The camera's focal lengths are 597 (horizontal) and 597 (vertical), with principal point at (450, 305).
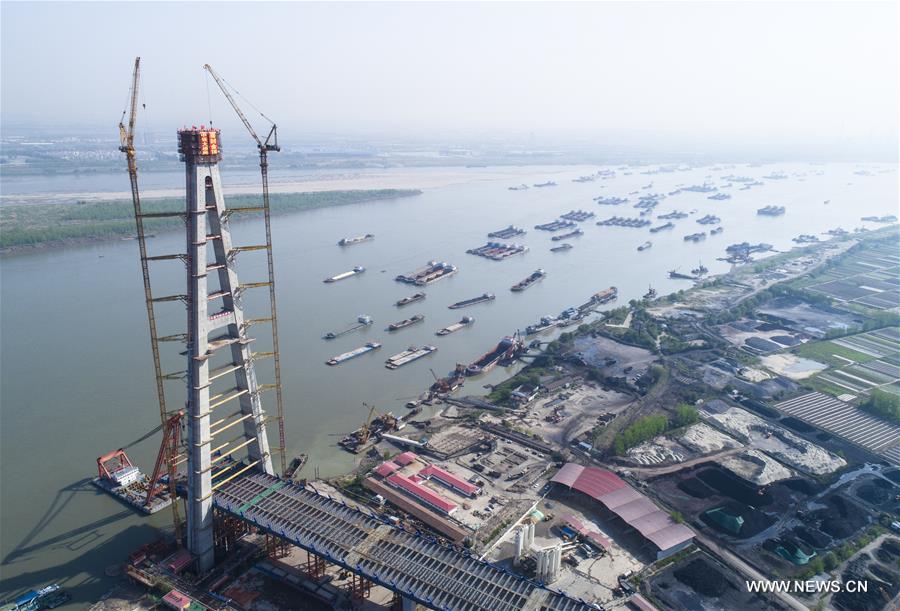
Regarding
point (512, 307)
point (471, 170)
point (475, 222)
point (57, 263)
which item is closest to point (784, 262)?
point (512, 307)

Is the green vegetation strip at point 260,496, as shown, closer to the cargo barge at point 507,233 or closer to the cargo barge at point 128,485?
the cargo barge at point 128,485

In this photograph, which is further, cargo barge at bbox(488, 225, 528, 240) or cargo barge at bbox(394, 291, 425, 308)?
cargo barge at bbox(488, 225, 528, 240)

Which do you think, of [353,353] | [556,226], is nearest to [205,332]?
[353,353]

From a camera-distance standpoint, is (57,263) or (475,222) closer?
(57,263)

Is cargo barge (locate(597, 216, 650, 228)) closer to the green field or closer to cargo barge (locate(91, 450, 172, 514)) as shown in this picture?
the green field

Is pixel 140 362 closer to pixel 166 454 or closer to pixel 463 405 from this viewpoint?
pixel 166 454

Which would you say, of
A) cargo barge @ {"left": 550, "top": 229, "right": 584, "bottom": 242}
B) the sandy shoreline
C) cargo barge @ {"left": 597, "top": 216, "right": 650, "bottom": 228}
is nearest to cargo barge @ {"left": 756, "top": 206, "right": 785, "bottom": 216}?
cargo barge @ {"left": 597, "top": 216, "right": 650, "bottom": 228}

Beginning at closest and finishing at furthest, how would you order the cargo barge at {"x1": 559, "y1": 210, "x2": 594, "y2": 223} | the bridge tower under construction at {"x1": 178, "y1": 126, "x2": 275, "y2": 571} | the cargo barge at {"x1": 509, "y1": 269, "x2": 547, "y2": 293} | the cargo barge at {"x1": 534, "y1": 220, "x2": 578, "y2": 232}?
the bridge tower under construction at {"x1": 178, "y1": 126, "x2": 275, "y2": 571} < the cargo barge at {"x1": 509, "y1": 269, "x2": 547, "y2": 293} < the cargo barge at {"x1": 534, "y1": 220, "x2": 578, "y2": 232} < the cargo barge at {"x1": 559, "y1": 210, "x2": 594, "y2": 223}
